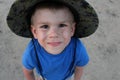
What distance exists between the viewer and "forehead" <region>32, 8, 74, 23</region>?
1229mm

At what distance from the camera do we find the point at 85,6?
125 centimetres

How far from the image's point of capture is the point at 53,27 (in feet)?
4.07

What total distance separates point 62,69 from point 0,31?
1.07 meters

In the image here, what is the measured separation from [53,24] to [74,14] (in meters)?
0.12

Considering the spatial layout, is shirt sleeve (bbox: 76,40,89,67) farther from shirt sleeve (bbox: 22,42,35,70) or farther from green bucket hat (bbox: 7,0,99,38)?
shirt sleeve (bbox: 22,42,35,70)

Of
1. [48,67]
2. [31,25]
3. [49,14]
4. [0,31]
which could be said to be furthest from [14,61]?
[49,14]

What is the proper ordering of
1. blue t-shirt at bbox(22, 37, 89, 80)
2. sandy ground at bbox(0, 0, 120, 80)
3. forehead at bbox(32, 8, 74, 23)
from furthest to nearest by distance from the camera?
sandy ground at bbox(0, 0, 120, 80), blue t-shirt at bbox(22, 37, 89, 80), forehead at bbox(32, 8, 74, 23)

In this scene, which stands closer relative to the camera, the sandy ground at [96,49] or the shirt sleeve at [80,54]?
the shirt sleeve at [80,54]

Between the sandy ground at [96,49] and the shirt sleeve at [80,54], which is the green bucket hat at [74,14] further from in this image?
the sandy ground at [96,49]

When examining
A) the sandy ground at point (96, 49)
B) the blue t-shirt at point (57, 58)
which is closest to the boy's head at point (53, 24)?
the blue t-shirt at point (57, 58)

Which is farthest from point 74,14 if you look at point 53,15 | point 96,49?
point 96,49

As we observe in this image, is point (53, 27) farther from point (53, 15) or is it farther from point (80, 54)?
point (80, 54)

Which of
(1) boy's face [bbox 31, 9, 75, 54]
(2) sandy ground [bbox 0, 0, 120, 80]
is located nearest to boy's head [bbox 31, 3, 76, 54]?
(1) boy's face [bbox 31, 9, 75, 54]

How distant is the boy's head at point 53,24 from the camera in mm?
1235
